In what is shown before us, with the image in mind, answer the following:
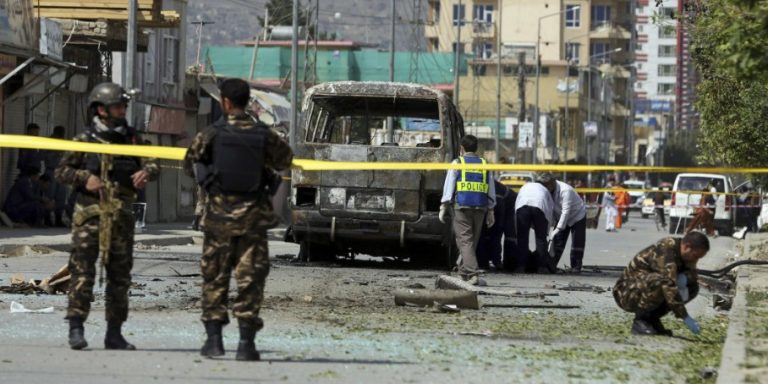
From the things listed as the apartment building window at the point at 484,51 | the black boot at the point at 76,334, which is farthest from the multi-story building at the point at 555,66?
the black boot at the point at 76,334

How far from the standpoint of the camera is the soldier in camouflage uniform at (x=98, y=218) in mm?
10141

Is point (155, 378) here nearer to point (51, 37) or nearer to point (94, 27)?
point (51, 37)

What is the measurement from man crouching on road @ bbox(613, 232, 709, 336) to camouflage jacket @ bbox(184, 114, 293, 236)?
10.2ft

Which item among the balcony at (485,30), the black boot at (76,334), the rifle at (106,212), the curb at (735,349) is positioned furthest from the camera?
the balcony at (485,30)

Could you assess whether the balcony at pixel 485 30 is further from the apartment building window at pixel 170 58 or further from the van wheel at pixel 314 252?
the van wheel at pixel 314 252

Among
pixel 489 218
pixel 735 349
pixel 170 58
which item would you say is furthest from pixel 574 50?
pixel 735 349

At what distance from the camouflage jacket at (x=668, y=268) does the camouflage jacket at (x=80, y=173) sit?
364 centimetres

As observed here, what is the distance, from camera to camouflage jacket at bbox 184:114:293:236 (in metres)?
9.82

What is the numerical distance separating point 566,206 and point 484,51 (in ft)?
374

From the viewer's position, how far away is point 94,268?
10188 mm

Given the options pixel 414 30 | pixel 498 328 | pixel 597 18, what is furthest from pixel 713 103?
pixel 597 18

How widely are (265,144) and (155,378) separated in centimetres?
167

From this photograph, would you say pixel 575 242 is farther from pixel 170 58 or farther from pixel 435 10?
pixel 435 10

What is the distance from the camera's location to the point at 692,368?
1005 cm
